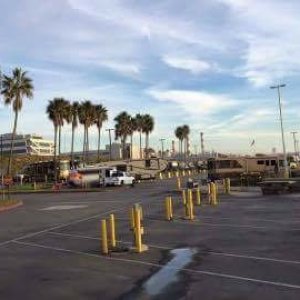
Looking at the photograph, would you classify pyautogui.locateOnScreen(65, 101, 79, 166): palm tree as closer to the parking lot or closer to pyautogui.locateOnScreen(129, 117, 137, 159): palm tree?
pyautogui.locateOnScreen(129, 117, 137, 159): palm tree

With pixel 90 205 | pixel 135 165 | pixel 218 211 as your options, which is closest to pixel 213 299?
pixel 218 211

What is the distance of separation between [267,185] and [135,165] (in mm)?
43305

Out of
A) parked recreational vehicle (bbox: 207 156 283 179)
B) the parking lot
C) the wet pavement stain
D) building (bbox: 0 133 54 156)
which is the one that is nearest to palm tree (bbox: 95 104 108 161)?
parked recreational vehicle (bbox: 207 156 283 179)

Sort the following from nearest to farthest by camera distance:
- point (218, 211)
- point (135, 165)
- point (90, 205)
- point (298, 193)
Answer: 1. point (218, 211)
2. point (90, 205)
3. point (298, 193)
4. point (135, 165)

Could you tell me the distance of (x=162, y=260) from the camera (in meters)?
14.4

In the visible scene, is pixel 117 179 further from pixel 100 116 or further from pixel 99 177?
pixel 100 116

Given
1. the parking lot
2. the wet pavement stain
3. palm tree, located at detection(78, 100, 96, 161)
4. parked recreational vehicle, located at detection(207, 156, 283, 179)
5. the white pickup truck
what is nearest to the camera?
the wet pavement stain

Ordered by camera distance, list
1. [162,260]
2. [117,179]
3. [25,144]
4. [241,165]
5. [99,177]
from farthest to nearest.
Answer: [25,144] → [241,165] → [99,177] → [117,179] → [162,260]

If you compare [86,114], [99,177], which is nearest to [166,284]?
[99,177]

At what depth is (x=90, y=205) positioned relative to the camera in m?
36.1

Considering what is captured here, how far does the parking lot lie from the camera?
10984 millimetres

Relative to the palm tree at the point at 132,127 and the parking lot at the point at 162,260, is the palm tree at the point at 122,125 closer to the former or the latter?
the palm tree at the point at 132,127

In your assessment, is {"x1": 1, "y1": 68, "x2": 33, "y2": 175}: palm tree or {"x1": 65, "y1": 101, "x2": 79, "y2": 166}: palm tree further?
{"x1": 65, "y1": 101, "x2": 79, "y2": 166}: palm tree

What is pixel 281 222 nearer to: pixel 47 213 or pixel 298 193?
pixel 47 213
